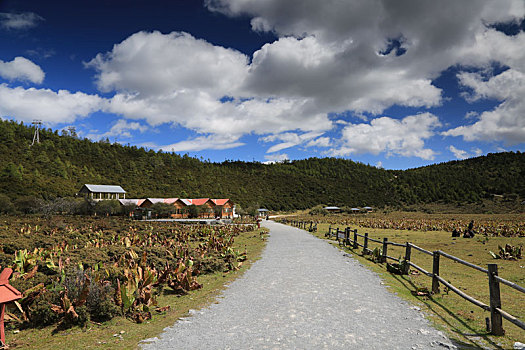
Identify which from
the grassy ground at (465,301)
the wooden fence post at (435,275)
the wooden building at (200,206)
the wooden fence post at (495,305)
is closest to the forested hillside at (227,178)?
the wooden building at (200,206)

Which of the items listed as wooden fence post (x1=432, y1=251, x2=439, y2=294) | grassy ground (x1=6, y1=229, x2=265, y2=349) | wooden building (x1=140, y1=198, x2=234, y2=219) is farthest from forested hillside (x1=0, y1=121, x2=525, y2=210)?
wooden fence post (x1=432, y1=251, x2=439, y2=294)

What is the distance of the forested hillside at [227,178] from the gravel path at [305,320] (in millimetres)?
57764

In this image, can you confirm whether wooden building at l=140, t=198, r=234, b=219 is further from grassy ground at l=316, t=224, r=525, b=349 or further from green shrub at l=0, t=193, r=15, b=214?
grassy ground at l=316, t=224, r=525, b=349

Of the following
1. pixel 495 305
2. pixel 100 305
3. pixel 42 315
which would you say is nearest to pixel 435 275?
pixel 495 305

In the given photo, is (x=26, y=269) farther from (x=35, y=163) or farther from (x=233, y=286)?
(x=35, y=163)

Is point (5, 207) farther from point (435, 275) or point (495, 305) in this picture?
point (495, 305)

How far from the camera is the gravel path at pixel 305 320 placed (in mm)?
4516

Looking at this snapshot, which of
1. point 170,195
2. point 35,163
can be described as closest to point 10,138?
point 35,163

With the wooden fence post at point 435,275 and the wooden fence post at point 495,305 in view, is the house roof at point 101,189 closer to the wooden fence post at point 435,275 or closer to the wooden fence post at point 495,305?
the wooden fence post at point 435,275

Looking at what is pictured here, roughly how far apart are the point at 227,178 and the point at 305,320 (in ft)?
365

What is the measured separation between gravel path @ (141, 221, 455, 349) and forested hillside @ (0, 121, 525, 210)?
57764mm

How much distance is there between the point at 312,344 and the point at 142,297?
3.79 meters

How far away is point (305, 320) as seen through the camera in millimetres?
5465

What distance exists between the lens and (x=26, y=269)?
7988 millimetres
